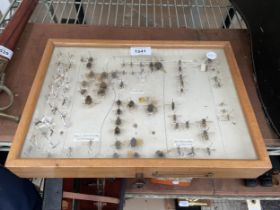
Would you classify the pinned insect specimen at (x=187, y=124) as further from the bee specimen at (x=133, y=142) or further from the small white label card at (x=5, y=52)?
the small white label card at (x=5, y=52)

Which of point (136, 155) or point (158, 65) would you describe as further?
point (158, 65)

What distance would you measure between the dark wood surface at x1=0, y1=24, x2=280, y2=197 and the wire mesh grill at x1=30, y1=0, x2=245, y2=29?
106 millimetres

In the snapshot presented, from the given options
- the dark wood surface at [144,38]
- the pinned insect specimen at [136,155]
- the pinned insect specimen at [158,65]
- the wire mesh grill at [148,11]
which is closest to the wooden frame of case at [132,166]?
the pinned insect specimen at [136,155]

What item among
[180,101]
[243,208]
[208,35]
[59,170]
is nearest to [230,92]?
[180,101]

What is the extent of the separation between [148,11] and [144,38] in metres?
0.23

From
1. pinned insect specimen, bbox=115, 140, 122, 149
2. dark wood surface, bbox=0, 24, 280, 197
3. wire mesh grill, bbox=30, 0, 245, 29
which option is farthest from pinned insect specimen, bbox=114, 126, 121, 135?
wire mesh grill, bbox=30, 0, 245, 29

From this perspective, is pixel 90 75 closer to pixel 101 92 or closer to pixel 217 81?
pixel 101 92

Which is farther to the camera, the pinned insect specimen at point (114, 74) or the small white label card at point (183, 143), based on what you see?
the pinned insect specimen at point (114, 74)

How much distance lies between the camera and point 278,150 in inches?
24.1

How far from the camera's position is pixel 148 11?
93cm

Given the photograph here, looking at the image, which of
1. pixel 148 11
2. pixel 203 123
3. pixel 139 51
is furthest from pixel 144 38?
pixel 203 123

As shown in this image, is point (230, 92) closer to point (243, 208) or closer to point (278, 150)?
point (278, 150)

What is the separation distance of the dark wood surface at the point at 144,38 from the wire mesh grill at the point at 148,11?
0.35 ft

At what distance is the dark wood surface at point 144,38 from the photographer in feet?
2.09
